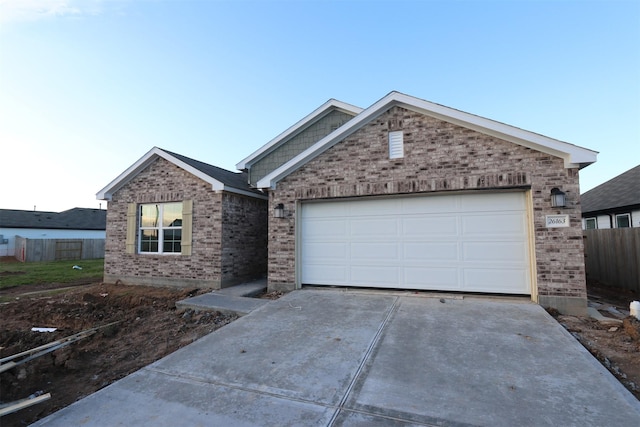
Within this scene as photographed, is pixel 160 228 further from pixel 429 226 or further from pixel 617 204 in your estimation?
pixel 617 204

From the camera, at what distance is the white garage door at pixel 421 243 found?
6535 mm

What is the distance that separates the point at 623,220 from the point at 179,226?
1597 cm

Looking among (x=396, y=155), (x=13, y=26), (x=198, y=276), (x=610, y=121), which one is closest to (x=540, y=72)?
(x=610, y=121)

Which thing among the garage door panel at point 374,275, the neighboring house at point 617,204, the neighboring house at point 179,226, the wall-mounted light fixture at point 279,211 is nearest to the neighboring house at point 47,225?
the neighboring house at point 179,226

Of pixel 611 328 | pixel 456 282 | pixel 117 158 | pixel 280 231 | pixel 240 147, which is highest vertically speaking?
pixel 240 147

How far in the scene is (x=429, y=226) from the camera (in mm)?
7074

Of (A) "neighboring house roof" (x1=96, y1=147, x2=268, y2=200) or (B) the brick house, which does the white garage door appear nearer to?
(B) the brick house

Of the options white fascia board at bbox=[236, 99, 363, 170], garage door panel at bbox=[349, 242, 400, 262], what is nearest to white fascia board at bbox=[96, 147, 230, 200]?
white fascia board at bbox=[236, 99, 363, 170]

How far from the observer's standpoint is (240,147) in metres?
16.2

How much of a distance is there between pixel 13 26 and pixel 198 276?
7.66m

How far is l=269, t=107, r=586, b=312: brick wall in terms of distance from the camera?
236 inches

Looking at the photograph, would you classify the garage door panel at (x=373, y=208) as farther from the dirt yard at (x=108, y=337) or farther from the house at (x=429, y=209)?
the dirt yard at (x=108, y=337)

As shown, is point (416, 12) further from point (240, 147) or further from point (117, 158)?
point (117, 158)

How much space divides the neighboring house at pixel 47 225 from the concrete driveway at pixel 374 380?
3382 cm
